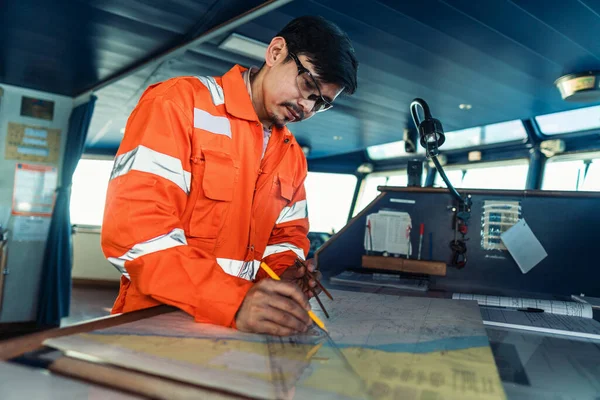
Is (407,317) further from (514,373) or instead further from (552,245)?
(552,245)

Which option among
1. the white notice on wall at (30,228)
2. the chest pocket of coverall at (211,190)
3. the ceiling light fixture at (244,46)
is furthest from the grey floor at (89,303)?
the chest pocket of coverall at (211,190)

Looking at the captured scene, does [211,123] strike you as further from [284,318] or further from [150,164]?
[284,318]

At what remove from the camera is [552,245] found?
1479mm

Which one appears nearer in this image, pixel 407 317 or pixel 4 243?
pixel 407 317

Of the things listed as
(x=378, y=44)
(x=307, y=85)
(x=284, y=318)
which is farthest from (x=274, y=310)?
(x=378, y=44)

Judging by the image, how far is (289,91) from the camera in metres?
1.16

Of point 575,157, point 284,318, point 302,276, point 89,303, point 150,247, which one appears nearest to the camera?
point 284,318

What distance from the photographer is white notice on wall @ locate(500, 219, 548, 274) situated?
147 centimetres

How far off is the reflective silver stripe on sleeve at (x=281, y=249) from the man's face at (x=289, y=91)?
0.39 m

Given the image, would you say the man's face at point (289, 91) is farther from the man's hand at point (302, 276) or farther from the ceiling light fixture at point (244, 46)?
the ceiling light fixture at point (244, 46)

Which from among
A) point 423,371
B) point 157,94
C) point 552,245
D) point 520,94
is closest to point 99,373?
point 423,371

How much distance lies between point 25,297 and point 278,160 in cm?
429

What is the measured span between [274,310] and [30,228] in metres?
4.72

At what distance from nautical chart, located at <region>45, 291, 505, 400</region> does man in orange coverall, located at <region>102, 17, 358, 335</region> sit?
0.06 m
